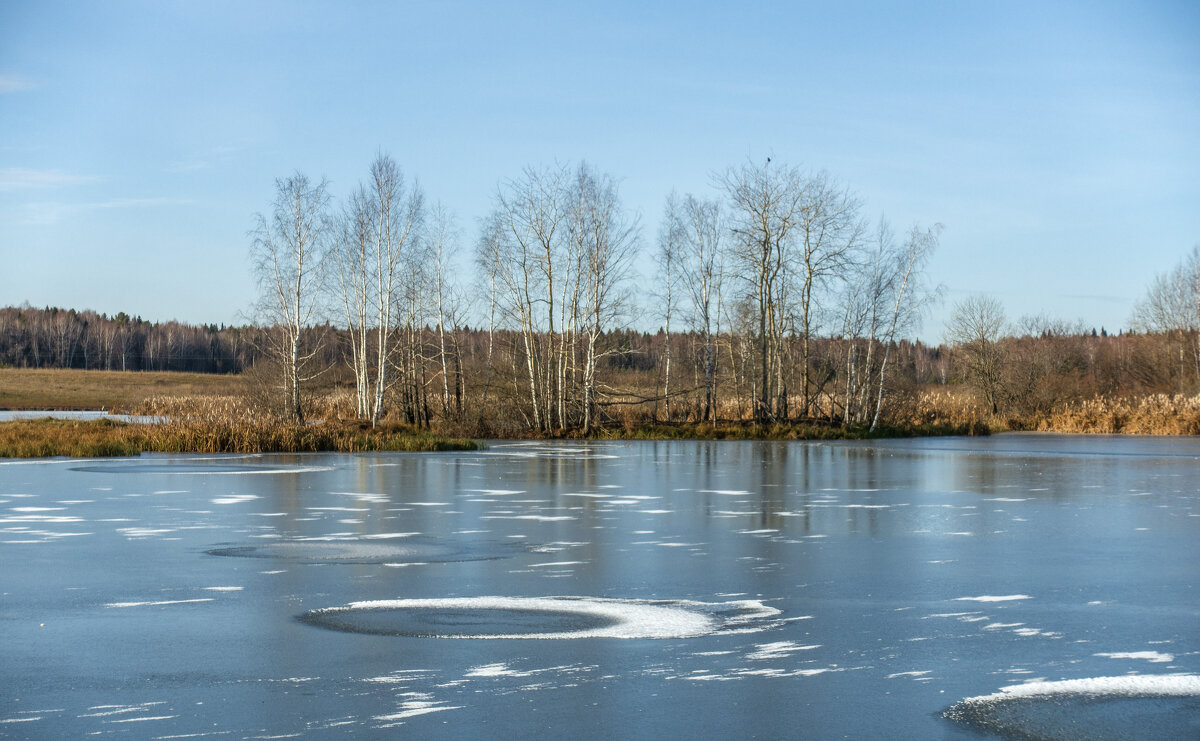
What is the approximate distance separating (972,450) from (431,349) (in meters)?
26.7

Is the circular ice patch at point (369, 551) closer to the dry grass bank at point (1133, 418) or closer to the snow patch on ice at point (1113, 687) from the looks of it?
the snow patch on ice at point (1113, 687)

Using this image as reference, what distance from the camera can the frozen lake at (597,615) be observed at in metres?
5.00

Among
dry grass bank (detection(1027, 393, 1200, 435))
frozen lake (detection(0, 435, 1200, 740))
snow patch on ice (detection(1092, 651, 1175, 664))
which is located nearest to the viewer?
frozen lake (detection(0, 435, 1200, 740))

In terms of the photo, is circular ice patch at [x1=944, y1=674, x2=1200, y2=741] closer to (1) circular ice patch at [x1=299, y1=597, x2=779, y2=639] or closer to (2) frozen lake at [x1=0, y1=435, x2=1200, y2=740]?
(2) frozen lake at [x1=0, y1=435, x2=1200, y2=740]

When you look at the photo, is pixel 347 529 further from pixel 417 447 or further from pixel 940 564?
pixel 417 447

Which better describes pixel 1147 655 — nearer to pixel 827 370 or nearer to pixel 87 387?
pixel 827 370

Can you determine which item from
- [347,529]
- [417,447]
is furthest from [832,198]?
[347,529]

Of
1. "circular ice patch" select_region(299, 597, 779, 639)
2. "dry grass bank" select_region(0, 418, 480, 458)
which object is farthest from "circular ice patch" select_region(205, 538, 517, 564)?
"dry grass bank" select_region(0, 418, 480, 458)

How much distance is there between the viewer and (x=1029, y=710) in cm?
507

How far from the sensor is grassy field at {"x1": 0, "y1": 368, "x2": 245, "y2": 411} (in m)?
80.1

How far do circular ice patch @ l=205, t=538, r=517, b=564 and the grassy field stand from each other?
6756 centimetres

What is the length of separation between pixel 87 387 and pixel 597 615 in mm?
98030

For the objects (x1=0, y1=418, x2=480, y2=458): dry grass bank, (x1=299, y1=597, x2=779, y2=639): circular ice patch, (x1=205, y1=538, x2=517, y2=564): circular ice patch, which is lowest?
(x1=299, y1=597, x2=779, y2=639): circular ice patch

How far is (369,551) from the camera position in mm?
10219
